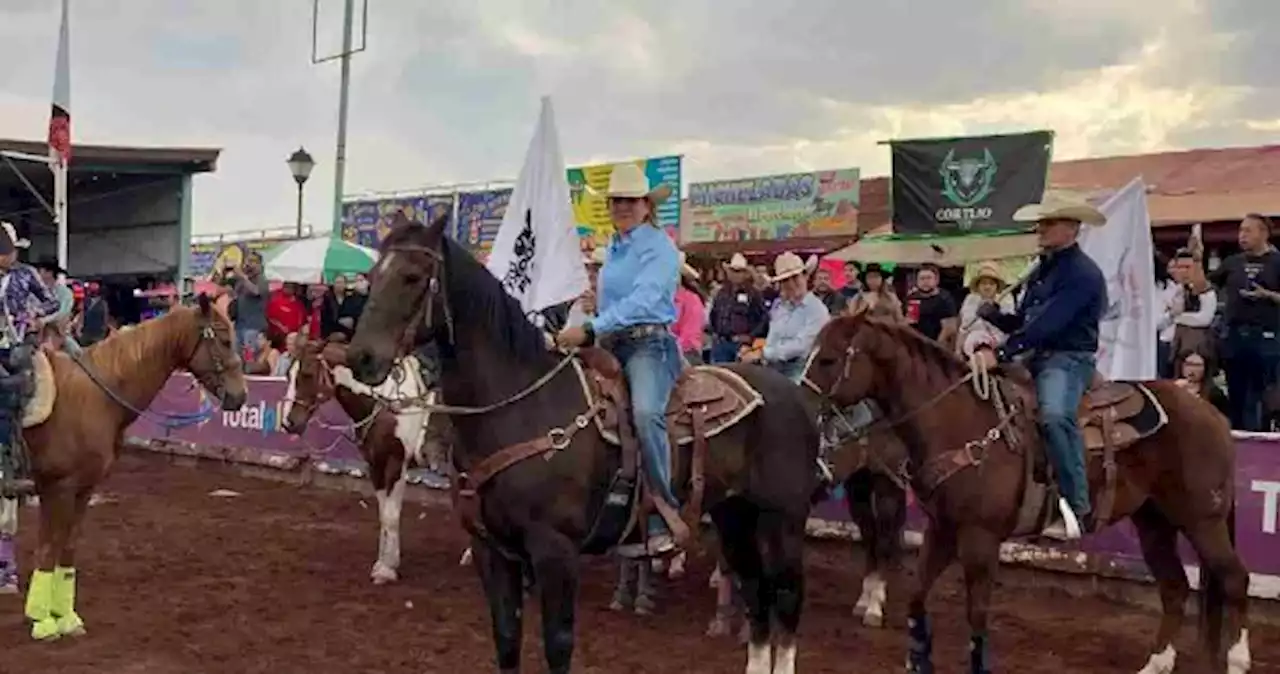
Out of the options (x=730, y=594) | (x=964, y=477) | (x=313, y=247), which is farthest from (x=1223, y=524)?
(x=313, y=247)

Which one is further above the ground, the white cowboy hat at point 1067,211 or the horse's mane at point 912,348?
the white cowboy hat at point 1067,211

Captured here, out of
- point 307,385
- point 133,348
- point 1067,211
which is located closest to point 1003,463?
point 1067,211

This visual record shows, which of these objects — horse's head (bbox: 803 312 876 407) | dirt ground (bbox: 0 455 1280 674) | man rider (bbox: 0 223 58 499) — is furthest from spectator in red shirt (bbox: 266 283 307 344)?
horse's head (bbox: 803 312 876 407)

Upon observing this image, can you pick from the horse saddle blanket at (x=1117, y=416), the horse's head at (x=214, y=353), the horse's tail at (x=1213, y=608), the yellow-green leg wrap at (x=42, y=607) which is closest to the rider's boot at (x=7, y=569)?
the yellow-green leg wrap at (x=42, y=607)

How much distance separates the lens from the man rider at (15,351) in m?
8.10

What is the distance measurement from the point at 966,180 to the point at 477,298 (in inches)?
582

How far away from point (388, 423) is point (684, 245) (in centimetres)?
1973

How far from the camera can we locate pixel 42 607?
8055 mm

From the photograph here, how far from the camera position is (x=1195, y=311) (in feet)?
36.8

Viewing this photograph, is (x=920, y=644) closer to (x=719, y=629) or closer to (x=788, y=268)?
(x=719, y=629)

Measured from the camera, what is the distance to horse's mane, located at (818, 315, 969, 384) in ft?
24.1

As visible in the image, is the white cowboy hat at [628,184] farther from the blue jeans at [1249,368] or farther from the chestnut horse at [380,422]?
the blue jeans at [1249,368]

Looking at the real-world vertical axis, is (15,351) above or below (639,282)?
below

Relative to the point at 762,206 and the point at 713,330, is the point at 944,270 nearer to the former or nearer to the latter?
the point at 713,330
